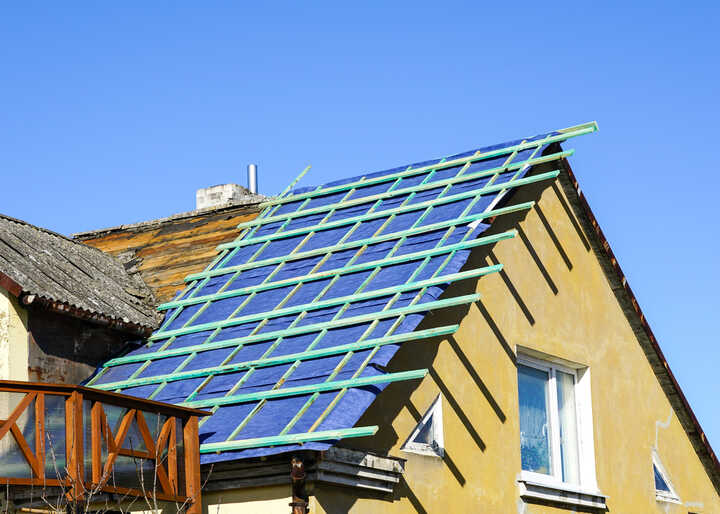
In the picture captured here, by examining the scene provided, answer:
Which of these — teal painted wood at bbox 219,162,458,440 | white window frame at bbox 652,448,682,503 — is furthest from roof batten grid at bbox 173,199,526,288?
white window frame at bbox 652,448,682,503

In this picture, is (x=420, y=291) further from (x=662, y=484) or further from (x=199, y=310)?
(x=662, y=484)

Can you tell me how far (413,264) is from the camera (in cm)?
1223

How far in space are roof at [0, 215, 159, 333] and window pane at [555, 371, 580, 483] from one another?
4.96 m

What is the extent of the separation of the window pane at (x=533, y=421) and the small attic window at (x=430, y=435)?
5.65 ft

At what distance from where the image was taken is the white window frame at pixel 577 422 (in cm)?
1349

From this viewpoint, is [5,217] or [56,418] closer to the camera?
[56,418]

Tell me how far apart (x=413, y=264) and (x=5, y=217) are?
5398 millimetres

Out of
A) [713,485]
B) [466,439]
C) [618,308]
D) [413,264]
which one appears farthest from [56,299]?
[713,485]

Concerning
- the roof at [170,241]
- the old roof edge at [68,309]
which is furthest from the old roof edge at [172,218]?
the old roof edge at [68,309]

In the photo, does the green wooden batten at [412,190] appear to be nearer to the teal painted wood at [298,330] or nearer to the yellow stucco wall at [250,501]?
the teal painted wood at [298,330]

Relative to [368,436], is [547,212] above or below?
above

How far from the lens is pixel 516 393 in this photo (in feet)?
42.9

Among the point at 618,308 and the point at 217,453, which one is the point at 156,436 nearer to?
the point at 217,453

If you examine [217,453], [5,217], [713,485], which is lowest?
[217,453]
